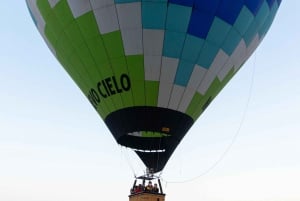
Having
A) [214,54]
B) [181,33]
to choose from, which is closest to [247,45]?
[214,54]

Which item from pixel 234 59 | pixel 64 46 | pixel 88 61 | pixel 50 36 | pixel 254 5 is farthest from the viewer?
pixel 50 36

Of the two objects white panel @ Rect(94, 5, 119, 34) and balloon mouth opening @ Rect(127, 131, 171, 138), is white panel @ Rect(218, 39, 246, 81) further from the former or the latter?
white panel @ Rect(94, 5, 119, 34)

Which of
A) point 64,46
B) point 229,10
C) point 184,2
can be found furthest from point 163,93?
point 64,46

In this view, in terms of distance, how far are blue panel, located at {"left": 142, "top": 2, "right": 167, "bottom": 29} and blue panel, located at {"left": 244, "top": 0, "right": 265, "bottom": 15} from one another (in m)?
2.12

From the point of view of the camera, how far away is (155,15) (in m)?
10.9

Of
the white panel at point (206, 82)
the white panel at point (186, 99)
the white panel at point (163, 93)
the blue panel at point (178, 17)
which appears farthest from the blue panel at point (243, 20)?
the white panel at point (163, 93)

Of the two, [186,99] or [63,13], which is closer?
[186,99]

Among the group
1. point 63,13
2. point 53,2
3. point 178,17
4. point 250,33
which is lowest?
point 178,17

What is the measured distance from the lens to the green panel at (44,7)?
12.2 meters

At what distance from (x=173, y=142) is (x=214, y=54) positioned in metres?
2.18

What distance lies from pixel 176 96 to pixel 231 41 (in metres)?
1.86

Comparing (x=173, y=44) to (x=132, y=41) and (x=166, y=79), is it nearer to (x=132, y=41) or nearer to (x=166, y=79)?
(x=166, y=79)

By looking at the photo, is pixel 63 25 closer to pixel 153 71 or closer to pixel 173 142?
pixel 153 71

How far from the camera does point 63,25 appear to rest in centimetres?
1190
